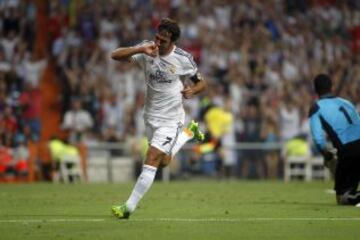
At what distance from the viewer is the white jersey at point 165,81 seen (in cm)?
1482

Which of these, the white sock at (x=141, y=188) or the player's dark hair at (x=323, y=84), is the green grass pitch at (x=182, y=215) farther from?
the player's dark hair at (x=323, y=84)

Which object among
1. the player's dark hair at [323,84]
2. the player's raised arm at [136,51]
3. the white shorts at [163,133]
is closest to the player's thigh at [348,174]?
the player's dark hair at [323,84]

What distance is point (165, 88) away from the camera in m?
14.9

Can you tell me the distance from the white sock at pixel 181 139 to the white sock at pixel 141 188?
71cm

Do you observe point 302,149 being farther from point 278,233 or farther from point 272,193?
point 278,233

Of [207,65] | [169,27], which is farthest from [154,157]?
[207,65]

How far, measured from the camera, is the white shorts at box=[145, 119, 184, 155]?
14.6 meters

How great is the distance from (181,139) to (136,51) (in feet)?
5.49

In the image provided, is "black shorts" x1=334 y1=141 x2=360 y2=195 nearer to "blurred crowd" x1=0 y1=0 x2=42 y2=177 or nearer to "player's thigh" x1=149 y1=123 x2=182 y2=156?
"player's thigh" x1=149 y1=123 x2=182 y2=156

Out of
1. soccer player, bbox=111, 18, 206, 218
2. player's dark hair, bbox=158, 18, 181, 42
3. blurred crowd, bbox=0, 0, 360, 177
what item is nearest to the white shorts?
soccer player, bbox=111, 18, 206, 218

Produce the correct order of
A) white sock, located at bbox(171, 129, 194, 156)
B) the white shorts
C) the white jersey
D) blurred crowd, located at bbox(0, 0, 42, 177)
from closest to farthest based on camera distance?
the white shorts → the white jersey → white sock, located at bbox(171, 129, 194, 156) → blurred crowd, located at bbox(0, 0, 42, 177)

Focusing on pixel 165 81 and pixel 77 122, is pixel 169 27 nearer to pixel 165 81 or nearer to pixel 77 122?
pixel 165 81

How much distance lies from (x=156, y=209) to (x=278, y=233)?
13.1 feet

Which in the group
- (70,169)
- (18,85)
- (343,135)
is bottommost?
(70,169)
